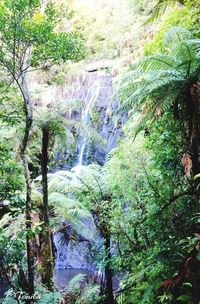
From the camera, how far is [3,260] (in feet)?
11.1

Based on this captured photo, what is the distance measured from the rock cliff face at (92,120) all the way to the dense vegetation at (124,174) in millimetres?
3737

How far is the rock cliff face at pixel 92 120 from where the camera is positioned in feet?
28.1

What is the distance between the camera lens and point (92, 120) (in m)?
10.1

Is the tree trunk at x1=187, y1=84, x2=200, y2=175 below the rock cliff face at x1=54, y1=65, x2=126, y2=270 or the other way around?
below

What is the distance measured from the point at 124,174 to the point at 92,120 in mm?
5901

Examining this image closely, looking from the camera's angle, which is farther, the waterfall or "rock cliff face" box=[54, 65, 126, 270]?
the waterfall

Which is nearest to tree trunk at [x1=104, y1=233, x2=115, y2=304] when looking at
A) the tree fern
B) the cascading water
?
the tree fern

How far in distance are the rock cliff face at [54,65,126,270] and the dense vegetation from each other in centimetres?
374

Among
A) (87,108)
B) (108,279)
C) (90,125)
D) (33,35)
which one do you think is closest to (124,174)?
(108,279)

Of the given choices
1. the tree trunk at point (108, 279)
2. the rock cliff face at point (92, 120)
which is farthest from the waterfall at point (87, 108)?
the tree trunk at point (108, 279)

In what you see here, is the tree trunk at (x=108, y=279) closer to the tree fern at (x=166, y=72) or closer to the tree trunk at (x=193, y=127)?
the tree trunk at (x=193, y=127)

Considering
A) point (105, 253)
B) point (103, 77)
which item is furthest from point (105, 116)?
point (105, 253)

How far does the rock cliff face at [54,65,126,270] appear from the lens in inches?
337

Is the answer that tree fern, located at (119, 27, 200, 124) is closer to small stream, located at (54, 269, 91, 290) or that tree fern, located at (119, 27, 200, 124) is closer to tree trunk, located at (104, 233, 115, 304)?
tree trunk, located at (104, 233, 115, 304)
